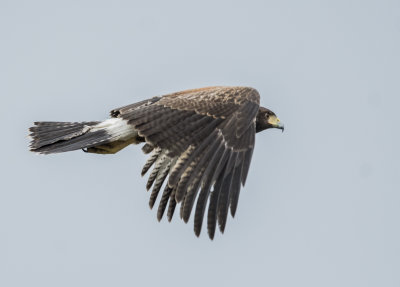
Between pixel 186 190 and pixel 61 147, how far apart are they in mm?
2304

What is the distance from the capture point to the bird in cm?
855

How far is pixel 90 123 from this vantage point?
418 inches

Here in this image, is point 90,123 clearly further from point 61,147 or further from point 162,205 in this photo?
point 162,205

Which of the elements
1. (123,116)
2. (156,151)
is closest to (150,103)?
(123,116)

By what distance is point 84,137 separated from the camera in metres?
10.2

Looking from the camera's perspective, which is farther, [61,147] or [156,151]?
[61,147]

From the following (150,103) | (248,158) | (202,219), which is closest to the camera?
(202,219)

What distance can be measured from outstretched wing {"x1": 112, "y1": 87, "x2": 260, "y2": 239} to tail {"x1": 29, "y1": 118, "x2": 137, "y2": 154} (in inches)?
10.6

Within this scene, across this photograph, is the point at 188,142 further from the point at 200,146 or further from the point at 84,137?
the point at 84,137

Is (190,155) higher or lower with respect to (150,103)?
lower

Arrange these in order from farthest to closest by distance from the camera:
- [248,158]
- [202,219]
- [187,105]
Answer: [187,105] < [248,158] < [202,219]

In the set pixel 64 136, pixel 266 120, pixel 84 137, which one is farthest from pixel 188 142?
pixel 266 120

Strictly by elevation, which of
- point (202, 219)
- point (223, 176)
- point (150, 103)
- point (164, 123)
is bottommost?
point (202, 219)

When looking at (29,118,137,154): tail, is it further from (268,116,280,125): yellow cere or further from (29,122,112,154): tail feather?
Answer: (268,116,280,125): yellow cere
